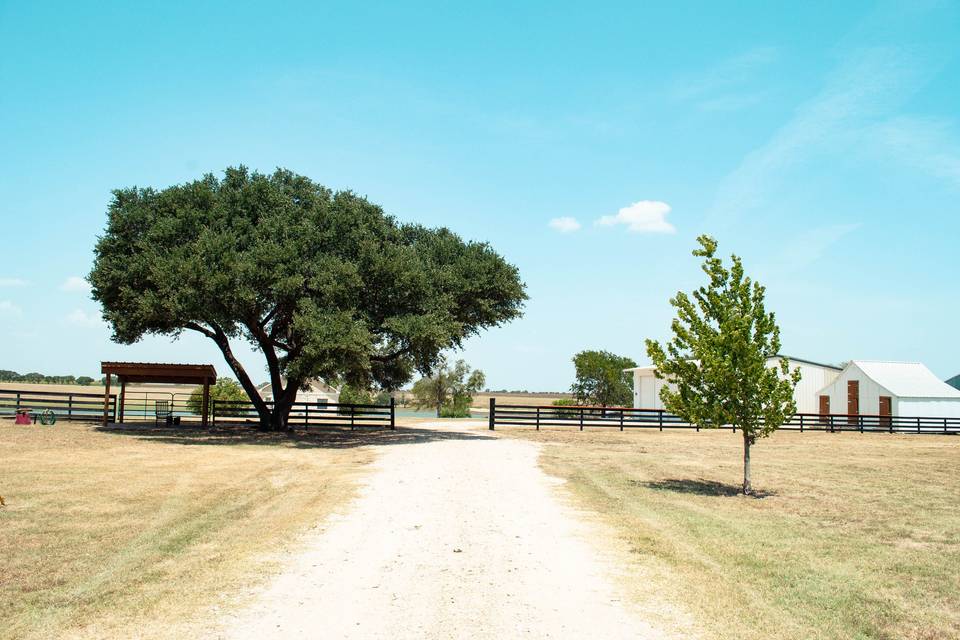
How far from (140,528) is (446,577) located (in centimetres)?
513

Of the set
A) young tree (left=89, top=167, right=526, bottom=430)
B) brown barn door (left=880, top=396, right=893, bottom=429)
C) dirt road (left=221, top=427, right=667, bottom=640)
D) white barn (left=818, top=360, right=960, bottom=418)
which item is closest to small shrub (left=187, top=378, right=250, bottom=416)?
young tree (left=89, top=167, right=526, bottom=430)

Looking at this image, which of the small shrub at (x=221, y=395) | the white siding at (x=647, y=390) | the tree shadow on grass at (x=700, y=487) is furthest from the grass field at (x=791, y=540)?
the small shrub at (x=221, y=395)

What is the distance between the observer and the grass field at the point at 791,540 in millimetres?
6637

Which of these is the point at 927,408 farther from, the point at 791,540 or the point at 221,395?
the point at 221,395

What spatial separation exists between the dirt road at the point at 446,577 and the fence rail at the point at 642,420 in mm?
23895

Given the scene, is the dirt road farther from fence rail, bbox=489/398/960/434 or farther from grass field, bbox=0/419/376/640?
fence rail, bbox=489/398/960/434

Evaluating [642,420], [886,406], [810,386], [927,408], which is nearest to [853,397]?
[886,406]

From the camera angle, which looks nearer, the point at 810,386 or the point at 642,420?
the point at 642,420

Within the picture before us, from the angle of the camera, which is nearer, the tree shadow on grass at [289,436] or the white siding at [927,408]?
the tree shadow on grass at [289,436]

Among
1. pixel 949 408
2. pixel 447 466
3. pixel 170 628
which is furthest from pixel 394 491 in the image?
pixel 949 408

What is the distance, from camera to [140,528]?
999cm

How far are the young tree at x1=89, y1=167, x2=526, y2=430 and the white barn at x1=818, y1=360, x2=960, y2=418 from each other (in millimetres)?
33946

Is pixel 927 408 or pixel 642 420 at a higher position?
pixel 927 408

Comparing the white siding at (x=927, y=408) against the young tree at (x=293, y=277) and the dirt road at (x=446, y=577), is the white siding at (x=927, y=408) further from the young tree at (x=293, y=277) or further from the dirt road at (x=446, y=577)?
the dirt road at (x=446, y=577)
